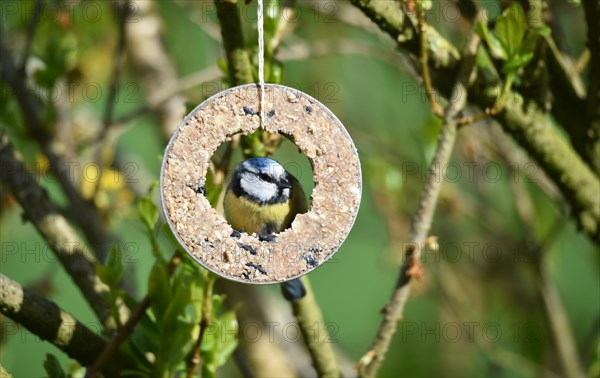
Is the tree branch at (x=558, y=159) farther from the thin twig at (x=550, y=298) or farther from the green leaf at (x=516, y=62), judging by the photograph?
the thin twig at (x=550, y=298)

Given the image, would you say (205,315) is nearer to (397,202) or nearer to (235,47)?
(235,47)

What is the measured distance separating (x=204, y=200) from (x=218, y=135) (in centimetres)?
12

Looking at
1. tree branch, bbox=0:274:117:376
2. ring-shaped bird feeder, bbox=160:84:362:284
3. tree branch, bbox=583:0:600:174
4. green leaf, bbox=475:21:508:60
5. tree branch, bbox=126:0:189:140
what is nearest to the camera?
ring-shaped bird feeder, bbox=160:84:362:284

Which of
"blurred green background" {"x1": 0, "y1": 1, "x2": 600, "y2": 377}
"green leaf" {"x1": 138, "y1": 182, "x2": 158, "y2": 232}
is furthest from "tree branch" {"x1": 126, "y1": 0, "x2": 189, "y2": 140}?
"green leaf" {"x1": 138, "y1": 182, "x2": 158, "y2": 232}

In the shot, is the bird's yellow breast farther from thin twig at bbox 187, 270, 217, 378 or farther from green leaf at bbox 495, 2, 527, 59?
green leaf at bbox 495, 2, 527, 59

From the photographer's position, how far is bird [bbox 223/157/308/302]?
5.26ft

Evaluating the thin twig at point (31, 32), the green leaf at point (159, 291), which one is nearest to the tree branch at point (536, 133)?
the green leaf at point (159, 291)

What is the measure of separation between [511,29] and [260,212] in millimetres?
688

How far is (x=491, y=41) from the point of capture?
1848 mm

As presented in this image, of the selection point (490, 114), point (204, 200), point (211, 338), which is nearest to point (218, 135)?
point (204, 200)

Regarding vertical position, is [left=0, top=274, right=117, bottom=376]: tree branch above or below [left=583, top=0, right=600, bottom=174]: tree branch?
below

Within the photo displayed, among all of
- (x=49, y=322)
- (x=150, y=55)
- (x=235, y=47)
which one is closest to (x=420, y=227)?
(x=235, y=47)

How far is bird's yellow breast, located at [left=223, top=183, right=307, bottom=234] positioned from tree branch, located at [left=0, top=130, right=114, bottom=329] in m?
0.46

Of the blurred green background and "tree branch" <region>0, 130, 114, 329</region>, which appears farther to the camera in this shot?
the blurred green background
